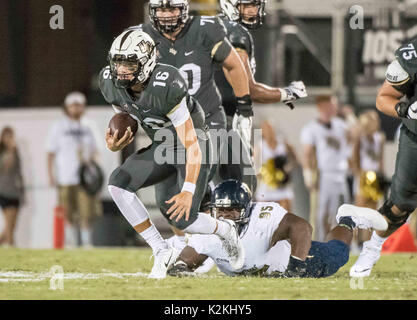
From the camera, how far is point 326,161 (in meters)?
11.1

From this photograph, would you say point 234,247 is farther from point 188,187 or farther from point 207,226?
point 188,187

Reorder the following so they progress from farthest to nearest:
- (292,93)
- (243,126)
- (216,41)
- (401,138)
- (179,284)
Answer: (292,93), (243,126), (216,41), (401,138), (179,284)

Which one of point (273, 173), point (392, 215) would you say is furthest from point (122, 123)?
point (273, 173)

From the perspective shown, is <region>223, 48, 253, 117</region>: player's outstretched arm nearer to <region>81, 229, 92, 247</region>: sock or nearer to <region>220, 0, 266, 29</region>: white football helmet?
<region>220, 0, 266, 29</region>: white football helmet

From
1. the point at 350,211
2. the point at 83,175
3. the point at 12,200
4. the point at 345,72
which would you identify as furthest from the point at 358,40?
the point at 350,211

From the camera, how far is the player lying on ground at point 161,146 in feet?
20.8

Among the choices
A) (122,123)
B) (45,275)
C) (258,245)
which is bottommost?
(45,275)

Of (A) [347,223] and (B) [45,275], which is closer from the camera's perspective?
(A) [347,223]

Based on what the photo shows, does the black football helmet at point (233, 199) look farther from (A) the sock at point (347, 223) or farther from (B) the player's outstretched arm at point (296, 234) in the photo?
(A) the sock at point (347, 223)

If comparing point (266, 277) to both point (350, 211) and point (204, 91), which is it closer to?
point (350, 211)

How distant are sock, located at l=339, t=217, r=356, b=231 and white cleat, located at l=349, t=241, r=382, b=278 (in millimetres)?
253

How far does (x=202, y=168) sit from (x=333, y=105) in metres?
4.71

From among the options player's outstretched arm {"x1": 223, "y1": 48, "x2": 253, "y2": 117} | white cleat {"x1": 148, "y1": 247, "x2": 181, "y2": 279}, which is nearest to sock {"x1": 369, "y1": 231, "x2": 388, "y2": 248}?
player's outstretched arm {"x1": 223, "y1": 48, "x2": 253, "y2": 117}

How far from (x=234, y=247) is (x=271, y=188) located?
4521mm
